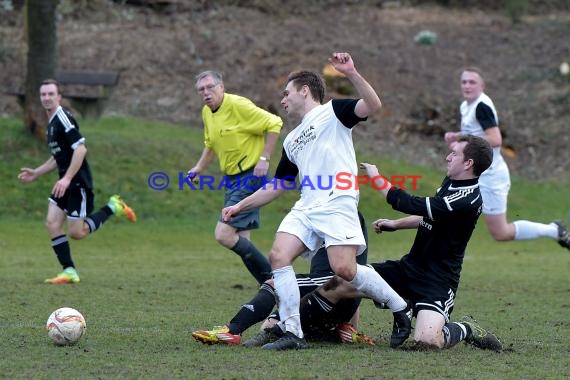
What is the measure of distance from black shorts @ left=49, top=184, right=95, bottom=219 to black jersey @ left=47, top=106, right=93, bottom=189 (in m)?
0.06

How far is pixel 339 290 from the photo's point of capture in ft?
23.4

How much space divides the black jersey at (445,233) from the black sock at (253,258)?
8.64 ft

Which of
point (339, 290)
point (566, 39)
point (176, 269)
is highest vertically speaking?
point (566, 39)

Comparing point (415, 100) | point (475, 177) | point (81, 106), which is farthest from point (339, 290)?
point (415, 100)

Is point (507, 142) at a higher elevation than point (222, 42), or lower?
lower

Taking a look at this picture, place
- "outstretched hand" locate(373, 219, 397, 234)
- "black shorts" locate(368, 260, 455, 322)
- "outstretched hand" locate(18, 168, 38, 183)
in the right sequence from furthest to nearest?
"outstretched hand" locate(18, 168, 38, 183) < "outstretched hand" locate(373, 219, 397, 234) < "black shorts" locate(368, 260, 455, 322)

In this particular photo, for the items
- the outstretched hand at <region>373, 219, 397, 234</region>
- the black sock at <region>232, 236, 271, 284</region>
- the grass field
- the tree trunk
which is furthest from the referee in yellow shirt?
the tree trunk

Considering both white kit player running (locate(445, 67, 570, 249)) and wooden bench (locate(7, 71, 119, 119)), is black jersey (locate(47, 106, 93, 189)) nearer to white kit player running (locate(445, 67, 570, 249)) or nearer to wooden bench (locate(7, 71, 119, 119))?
white kit player running (locate(445, 67, 570, 249))

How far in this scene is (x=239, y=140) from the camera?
10.1 m

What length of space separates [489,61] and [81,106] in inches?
417

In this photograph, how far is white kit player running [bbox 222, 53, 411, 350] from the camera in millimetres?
6945

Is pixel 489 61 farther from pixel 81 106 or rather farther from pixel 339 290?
pixel 339 290

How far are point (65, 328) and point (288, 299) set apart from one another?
1507 mm

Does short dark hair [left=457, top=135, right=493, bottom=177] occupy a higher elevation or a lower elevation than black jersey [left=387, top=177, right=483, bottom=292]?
higher
